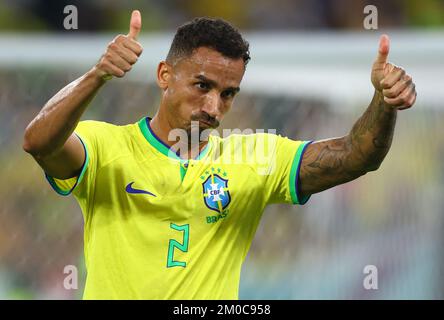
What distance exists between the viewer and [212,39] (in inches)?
95.5

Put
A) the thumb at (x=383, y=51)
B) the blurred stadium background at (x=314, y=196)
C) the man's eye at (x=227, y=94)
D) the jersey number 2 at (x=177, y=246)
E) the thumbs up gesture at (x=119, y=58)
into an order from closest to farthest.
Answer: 1. the thumbs up gesture at (x=119, y=58)
2. the thumb at (x=383, y=51)
3. the jersey number 2 at (x=177, y=246)
4. the man's eye at (x=227, y=94)
5. the blurred stadium background at (x=314, y=196)

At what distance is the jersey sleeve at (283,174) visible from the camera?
96.7 inches

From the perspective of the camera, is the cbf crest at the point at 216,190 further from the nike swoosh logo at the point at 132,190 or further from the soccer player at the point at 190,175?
the nike swoosh logo at the point at 132,190

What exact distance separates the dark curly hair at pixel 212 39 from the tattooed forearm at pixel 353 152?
38 cm

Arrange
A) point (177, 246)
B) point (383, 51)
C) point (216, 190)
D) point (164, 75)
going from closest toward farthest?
point (383, 51), point (177, 246), point (216, 190), point (164, 75)

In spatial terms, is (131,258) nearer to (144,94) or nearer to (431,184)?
(144,94)

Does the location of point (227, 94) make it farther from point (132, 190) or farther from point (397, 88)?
point (397, 88)

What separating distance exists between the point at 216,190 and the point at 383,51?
2.12 feet

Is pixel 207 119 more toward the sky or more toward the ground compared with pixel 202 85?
more toward the ground

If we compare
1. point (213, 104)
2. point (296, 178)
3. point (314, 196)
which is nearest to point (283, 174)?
point (296, 178)

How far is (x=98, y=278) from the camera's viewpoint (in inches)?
90.3

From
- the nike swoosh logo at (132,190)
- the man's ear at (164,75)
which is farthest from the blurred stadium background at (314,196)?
the nike swoosh logo at (132,190)

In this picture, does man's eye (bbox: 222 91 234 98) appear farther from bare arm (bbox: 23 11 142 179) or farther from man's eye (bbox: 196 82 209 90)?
bare arm (bbox: 23 11 142 179)
